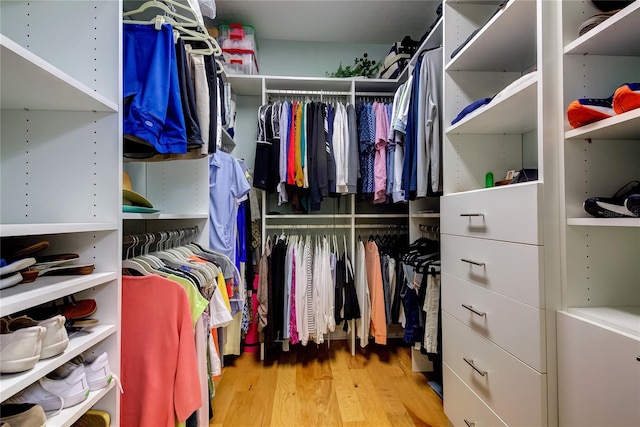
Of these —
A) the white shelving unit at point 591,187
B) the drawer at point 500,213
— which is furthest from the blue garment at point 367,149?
the white shelving unit at point 591,187

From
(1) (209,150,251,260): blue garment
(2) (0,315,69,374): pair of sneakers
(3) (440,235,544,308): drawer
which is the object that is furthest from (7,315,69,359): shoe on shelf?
Result: (3) (440,235,544,308): drawer

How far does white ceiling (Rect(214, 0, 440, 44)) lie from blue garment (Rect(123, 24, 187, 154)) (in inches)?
51.9

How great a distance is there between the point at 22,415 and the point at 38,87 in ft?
2.24

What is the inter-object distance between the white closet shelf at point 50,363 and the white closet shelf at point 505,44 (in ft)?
5.42

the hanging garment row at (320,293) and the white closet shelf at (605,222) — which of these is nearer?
the white closet shelf at (605,222)

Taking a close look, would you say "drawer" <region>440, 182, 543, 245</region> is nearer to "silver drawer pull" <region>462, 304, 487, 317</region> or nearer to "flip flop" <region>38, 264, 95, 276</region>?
"silver drawer pull" <region>462, 304, 487, 317</region>

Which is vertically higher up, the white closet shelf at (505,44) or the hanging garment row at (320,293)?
the white closet shelf at (505,44)

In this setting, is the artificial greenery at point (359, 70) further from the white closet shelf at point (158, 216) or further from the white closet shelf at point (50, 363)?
the white closet shelf at point (50, 363)

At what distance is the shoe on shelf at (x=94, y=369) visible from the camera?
702mm

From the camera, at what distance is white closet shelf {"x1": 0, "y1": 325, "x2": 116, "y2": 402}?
0.49 m

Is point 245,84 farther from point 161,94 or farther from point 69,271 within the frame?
point 69,271

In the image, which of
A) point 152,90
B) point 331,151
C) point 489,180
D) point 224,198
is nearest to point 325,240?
point 331,151

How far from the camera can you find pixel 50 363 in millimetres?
579

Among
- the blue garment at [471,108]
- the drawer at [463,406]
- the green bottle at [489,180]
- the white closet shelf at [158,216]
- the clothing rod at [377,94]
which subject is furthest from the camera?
the clothing rod at [377,94]
